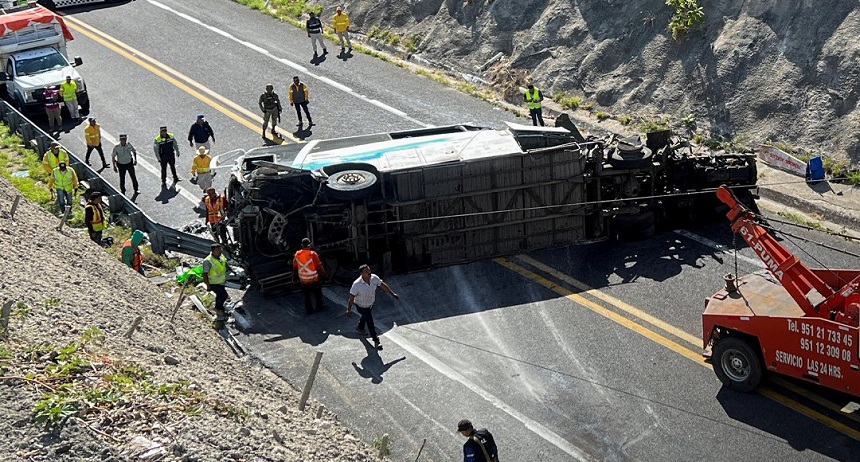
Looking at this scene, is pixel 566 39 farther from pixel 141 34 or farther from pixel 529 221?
pixel 141 34

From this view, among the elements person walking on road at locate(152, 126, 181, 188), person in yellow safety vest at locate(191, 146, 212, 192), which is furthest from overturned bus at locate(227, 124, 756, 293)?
person walking on road at locate(152, 126, 181, 188)

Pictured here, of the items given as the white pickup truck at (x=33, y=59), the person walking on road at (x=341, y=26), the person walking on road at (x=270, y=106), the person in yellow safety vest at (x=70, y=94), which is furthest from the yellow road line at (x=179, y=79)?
the person walking on road at (x=341, y=26)

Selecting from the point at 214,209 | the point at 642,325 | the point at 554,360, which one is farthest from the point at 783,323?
the point at 214,209

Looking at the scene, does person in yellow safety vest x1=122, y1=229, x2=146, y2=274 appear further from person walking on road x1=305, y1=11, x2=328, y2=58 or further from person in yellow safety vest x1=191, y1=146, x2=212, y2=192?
person walking on road x1=305, y1=11, x2=328, y2=58

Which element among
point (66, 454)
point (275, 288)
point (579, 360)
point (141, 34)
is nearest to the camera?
point (66, 454)

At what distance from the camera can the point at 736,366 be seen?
15.1 metres

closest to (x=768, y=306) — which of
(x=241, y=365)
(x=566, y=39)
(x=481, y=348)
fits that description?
(x=481, y=348)

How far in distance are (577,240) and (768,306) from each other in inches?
194

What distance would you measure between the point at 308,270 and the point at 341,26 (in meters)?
14.0

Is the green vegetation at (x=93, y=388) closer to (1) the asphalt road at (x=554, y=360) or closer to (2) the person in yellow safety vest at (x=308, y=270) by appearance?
(1) the asphalt road at (x=554, y=360)

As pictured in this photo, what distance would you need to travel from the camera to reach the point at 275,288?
1844 centimetres

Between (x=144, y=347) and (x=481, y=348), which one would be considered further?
(x=481, y=348)

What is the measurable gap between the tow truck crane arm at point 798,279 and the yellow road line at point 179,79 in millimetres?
11750

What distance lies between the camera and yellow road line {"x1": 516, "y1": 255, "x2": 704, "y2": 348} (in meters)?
16.5
